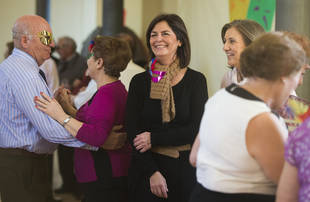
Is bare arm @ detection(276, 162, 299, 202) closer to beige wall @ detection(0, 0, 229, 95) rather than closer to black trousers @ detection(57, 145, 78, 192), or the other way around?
beige wall @ detection(0, 0, 229, 95)

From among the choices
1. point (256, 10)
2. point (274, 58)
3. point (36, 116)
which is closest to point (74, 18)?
point (256, 10)

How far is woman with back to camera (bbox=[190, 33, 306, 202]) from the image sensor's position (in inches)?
60.1

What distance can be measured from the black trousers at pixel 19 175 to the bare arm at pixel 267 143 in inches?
66.8

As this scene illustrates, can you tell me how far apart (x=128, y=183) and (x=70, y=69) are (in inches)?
159

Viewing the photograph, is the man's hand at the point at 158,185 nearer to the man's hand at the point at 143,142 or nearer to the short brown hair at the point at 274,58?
the man's hand at the point at 143,142

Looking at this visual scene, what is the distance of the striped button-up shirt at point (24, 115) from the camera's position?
2604 mm

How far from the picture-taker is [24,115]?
267 centimetres

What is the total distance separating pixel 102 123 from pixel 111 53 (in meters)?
0.50

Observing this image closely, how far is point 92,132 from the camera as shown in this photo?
2627 millimetres

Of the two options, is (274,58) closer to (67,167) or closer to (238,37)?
(238,37)

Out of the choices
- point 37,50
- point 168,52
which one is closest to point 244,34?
point 168,52

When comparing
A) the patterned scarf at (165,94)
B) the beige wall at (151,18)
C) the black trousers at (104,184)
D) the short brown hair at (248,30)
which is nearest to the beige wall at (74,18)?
the beige wall at (151,18)

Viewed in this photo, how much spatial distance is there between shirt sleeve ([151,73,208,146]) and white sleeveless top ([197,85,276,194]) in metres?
0.75

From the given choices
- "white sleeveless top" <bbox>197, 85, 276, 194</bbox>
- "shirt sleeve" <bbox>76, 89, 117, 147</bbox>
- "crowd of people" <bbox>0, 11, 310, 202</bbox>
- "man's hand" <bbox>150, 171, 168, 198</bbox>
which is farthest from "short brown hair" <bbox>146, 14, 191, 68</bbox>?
"white sleeveless top" <bbox>197, 85, 276, 194</bbox>
